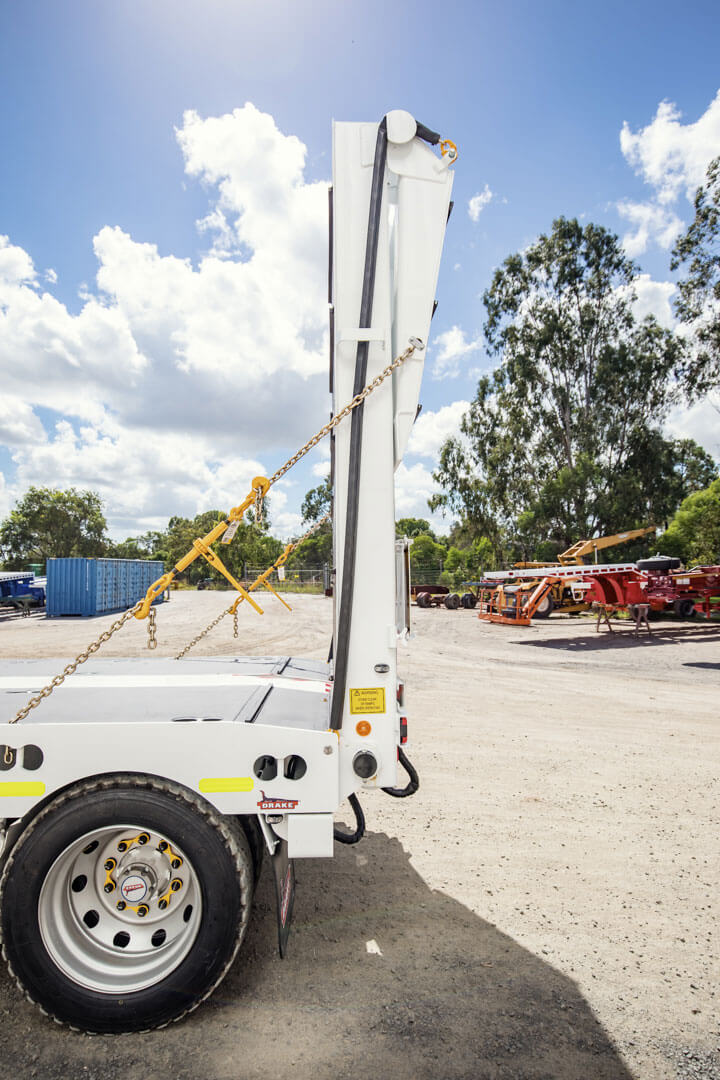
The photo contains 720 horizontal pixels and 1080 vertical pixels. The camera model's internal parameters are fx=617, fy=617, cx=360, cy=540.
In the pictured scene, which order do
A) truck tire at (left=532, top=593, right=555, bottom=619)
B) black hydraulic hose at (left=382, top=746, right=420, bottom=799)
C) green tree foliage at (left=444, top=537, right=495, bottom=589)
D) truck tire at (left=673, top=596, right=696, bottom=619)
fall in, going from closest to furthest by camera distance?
black hydraulic hose at (left=382, top=746, right=420, bottom=799)
truck tire at (left=532, top=593, right=555, bottom=619)
truck tire at (left=673, top=596, right=696, bottom=619)
green tree foliage at (left=444, top=537, right=495, bottom=589)

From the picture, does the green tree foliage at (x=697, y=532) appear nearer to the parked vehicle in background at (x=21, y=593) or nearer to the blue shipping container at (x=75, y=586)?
the blue shipping container at (x=75, y=586)

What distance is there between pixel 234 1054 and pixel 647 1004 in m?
1.71

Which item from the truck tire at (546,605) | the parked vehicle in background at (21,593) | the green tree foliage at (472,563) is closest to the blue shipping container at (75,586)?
the parked vehicle in background at (21,593)

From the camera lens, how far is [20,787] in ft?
7.62

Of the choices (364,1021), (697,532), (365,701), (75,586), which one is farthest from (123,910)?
(697,532)

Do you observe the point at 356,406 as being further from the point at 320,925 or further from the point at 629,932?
the point at 629,932

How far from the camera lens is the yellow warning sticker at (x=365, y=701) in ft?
8.61

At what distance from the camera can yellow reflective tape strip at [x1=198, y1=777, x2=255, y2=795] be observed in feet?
7.80

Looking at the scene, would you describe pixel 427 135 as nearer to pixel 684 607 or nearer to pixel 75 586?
pixel 684 607

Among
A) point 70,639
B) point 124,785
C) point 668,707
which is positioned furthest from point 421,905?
point 70,639

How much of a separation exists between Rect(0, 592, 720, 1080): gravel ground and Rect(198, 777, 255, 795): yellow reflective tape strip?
935mm

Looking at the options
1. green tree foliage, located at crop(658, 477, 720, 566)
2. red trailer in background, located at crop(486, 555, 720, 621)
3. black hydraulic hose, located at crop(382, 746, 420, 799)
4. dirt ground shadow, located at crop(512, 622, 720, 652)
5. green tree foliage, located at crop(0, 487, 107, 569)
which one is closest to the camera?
black hydraulic hose, located at crop(382, 746, 420, 799)

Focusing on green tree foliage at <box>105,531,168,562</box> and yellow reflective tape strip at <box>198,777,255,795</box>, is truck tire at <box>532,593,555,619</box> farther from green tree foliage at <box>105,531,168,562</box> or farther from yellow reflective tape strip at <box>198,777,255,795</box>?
green tree foliage at <box>105,531,168,562</box>

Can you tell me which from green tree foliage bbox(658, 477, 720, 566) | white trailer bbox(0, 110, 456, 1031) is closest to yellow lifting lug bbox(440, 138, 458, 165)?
white trailer bbox(0, 110, 456, 1031)
